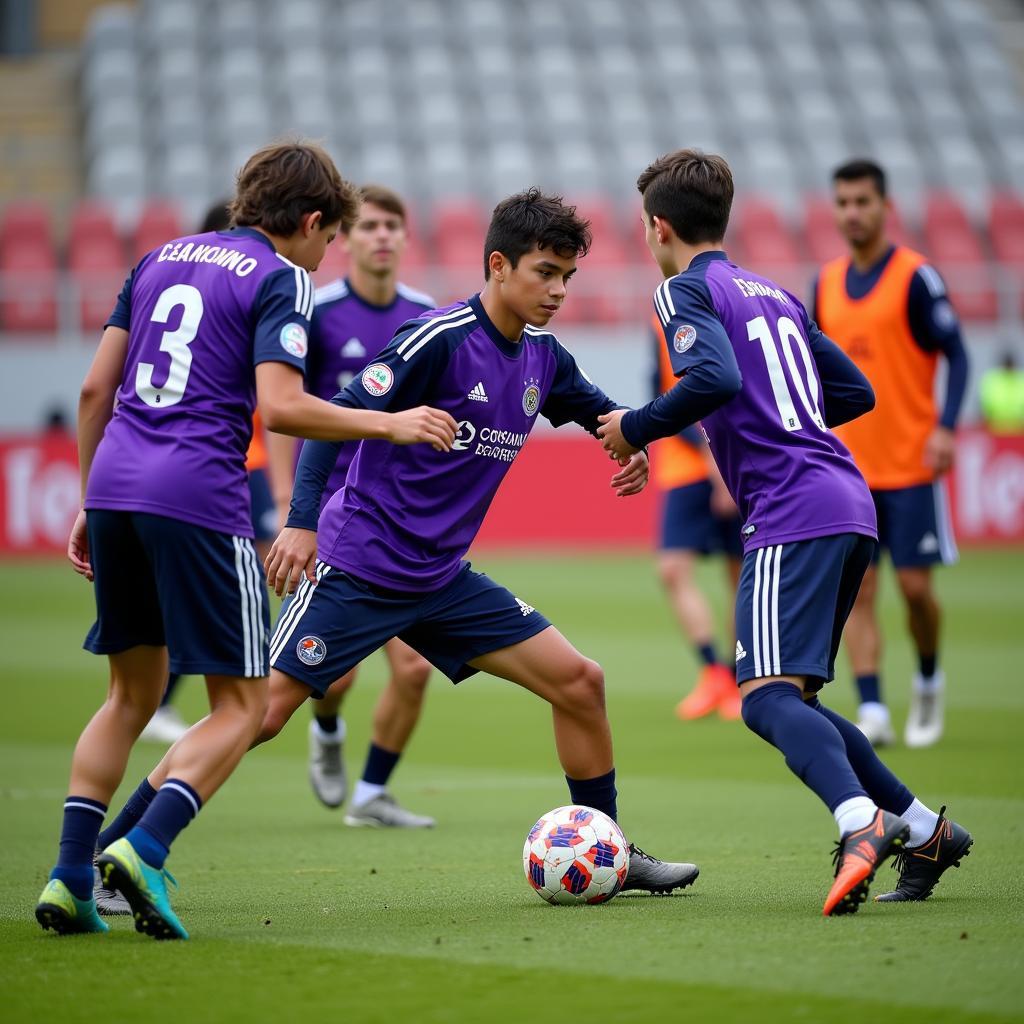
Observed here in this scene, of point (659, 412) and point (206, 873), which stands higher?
point (659, 412)

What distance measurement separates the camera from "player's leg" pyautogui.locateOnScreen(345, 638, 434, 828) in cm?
714

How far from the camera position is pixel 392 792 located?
8.01 metres

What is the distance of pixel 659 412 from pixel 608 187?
24.2 m

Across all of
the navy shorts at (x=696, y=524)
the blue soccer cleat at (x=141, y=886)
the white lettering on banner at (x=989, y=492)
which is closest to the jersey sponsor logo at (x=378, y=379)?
the blue soccer cleat at (x=141, y=886)

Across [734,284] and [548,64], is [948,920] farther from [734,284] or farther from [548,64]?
[548,64]

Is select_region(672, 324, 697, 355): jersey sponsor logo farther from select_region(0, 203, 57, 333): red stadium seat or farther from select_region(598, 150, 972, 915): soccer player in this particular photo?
select_region(0, 203, 57, 333): red stadium seat

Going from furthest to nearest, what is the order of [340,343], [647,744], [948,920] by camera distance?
[647,744]
[340,343]
[948,920]

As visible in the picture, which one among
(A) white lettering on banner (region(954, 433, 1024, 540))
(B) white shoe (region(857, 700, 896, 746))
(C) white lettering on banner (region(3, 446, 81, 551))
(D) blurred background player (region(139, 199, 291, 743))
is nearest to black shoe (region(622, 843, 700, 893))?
(B) white shoe (region(857, 700, 896, 746))

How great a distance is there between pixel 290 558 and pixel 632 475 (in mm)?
1213

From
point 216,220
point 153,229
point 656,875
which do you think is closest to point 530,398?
point 656,875

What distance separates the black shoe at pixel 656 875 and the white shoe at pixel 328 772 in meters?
2.45

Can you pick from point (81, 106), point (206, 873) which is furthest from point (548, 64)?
point (206, 873)

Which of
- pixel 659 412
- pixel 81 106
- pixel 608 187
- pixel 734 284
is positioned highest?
pixel 81 106

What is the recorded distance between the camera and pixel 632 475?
548 centimetres
